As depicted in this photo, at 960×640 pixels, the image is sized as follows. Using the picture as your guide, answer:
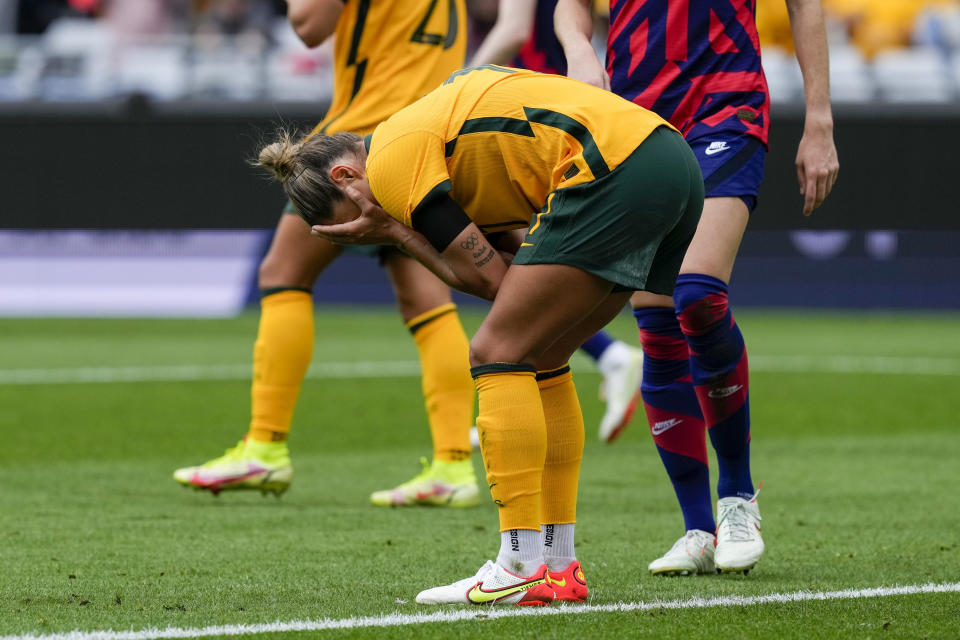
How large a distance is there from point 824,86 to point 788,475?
2.57 metres

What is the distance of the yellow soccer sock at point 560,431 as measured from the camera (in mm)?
3850

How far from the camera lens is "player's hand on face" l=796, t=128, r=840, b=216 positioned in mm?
4238

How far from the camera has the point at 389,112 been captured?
5684 millimetres

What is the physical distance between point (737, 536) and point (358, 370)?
7.04 meters

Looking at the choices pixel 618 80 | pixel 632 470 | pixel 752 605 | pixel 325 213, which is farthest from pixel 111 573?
pixel 632 470

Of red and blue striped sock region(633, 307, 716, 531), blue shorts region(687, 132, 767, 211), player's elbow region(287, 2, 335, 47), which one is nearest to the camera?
blue shorts region(687, 132, 767, 211)

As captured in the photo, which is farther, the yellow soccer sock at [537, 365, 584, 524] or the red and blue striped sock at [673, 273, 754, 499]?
the red and blue striped sock at [673, 273, 754, 499]

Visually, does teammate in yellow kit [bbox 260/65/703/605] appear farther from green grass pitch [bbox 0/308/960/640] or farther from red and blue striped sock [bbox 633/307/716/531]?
red and blue striped sock [bbox 633/307/716/531]

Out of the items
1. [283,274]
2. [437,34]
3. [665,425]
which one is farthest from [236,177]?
[665,425]

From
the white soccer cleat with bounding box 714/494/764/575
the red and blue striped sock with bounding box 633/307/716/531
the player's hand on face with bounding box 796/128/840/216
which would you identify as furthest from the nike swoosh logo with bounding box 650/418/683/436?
the player's hand on face with bounding box 796/128/840/216

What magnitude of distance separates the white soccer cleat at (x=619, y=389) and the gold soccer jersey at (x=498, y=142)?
13.3ft

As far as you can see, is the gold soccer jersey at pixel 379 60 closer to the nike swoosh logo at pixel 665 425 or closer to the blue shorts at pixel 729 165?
the blue shorts at pixel 729 165

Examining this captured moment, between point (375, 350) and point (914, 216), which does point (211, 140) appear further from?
point (914, 216)

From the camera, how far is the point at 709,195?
4.21 metres
